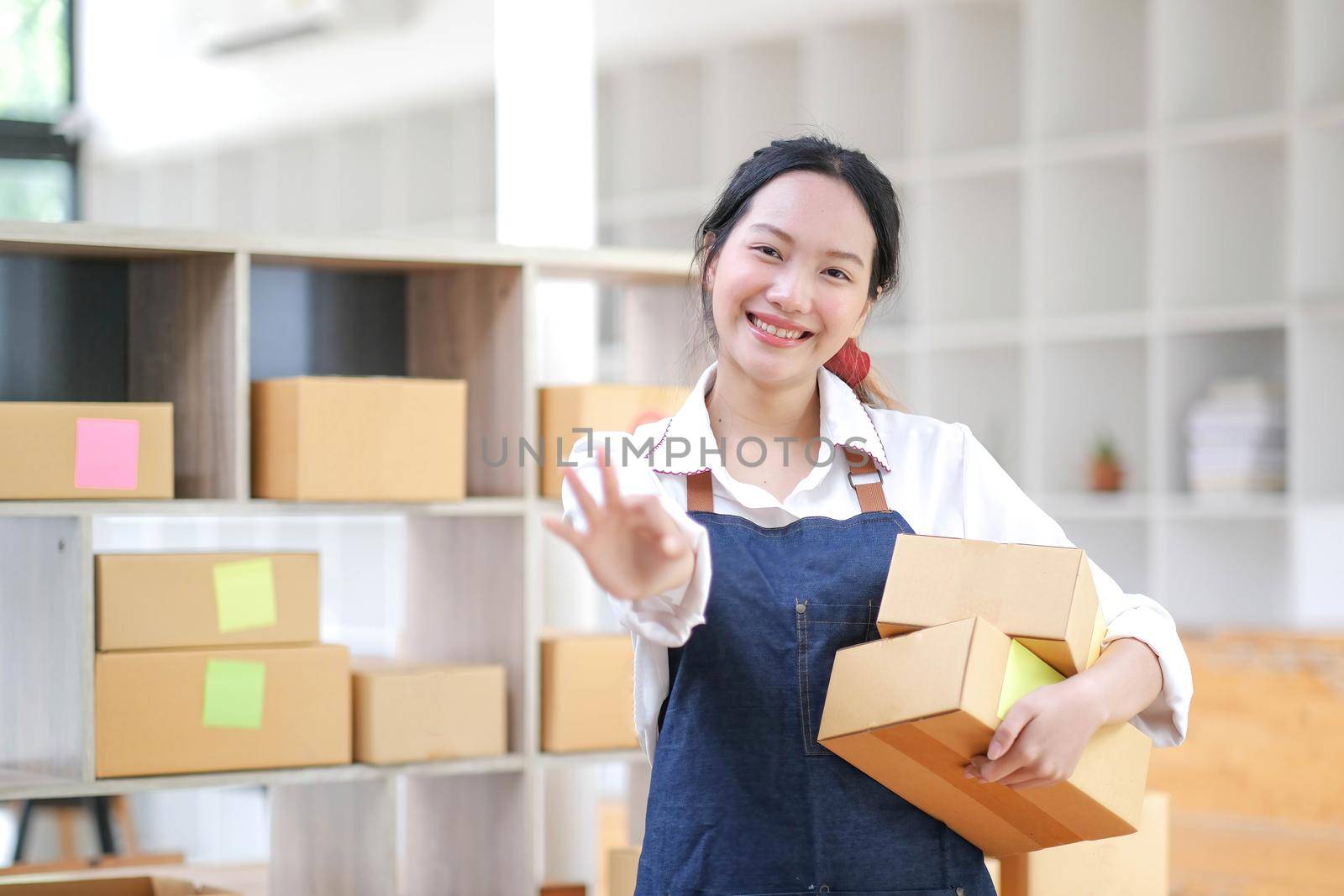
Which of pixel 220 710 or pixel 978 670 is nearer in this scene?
pixel 978 670

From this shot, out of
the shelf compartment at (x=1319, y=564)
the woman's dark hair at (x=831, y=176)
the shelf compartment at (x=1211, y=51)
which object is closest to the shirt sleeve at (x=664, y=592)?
the woman's dark hair at (x=831, y=176)

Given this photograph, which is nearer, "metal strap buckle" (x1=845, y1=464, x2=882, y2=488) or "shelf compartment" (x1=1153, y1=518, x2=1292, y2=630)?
"metal strap buckle" (x1=845, y1=464, x2=882, y2=488)

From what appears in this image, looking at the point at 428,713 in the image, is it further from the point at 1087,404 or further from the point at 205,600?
the point at 1087,404

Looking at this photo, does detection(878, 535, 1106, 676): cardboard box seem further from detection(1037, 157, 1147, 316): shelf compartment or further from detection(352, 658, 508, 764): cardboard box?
detection(1037, 157, 1147, 316): shelf compartment

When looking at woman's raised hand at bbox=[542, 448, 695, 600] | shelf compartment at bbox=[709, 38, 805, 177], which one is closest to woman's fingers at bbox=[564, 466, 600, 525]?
woman's raised hand at bbox=[542, 448, 695, 600]

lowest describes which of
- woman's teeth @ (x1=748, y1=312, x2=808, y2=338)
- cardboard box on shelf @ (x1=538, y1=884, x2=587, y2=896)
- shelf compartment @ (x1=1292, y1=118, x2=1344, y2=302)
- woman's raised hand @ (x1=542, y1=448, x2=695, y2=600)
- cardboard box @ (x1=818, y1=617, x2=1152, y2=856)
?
cardboard box on shelf @ (x1=538, y1=884, x2=587, y2=896)

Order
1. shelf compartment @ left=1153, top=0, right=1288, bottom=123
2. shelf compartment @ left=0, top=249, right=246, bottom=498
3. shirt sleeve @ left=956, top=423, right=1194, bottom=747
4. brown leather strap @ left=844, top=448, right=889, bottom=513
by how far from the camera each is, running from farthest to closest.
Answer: shelf compartment @ left=1153, top=0, right=1288, bottom=123, shelf compartment @ left=0, top=249, right=246, bottom=498, brown leather strap @ left=844, top=448, right=889, bottom=513, shirt sleeve @ left=956, top=423, right=1194, bottom=747

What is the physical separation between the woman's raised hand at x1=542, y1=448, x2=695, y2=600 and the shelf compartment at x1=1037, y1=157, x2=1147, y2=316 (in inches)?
124

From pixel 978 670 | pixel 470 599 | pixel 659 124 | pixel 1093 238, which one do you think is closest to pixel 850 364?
pixel 978 670

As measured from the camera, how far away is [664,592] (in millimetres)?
1418

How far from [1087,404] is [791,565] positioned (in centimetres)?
296

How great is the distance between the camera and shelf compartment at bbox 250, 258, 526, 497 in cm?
259

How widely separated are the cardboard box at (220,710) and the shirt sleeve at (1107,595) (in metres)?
1.19

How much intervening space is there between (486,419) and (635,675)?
1.11 meters
